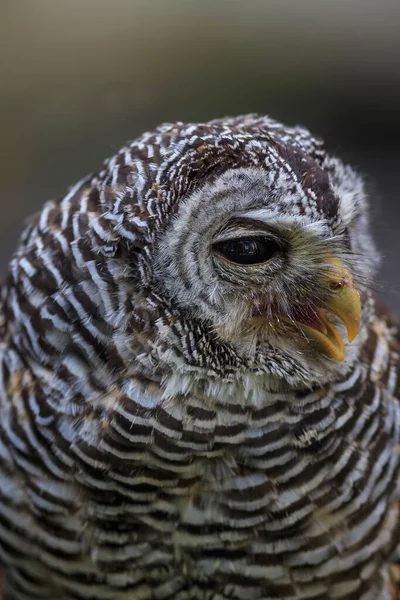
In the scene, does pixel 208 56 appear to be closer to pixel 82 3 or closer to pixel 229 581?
pixel 82 3

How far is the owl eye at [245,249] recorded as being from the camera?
1617 mm

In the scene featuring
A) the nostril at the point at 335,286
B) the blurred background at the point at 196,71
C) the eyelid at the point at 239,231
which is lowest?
the eyelid at the point at 239,231

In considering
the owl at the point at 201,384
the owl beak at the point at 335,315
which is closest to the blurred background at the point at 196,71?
the owl at the point at 201,384

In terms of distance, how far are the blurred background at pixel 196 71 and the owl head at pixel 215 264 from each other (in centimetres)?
342

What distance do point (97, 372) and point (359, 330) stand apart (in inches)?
26.0

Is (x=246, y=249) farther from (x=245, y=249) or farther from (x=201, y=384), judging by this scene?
(x=201, y=384)

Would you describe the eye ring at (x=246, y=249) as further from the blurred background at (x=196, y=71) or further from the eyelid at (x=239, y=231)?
the blurred background at (x=196, y=71)

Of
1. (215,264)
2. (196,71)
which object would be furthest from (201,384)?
(196,71)

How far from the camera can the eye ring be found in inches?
63.6

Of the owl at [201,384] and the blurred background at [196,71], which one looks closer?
the owl at [201,384]

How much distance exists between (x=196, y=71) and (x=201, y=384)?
16.2 feet

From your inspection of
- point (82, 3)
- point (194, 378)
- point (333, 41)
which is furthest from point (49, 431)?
point (333, 41)

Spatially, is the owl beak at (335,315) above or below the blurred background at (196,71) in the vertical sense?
below

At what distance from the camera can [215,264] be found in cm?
163
